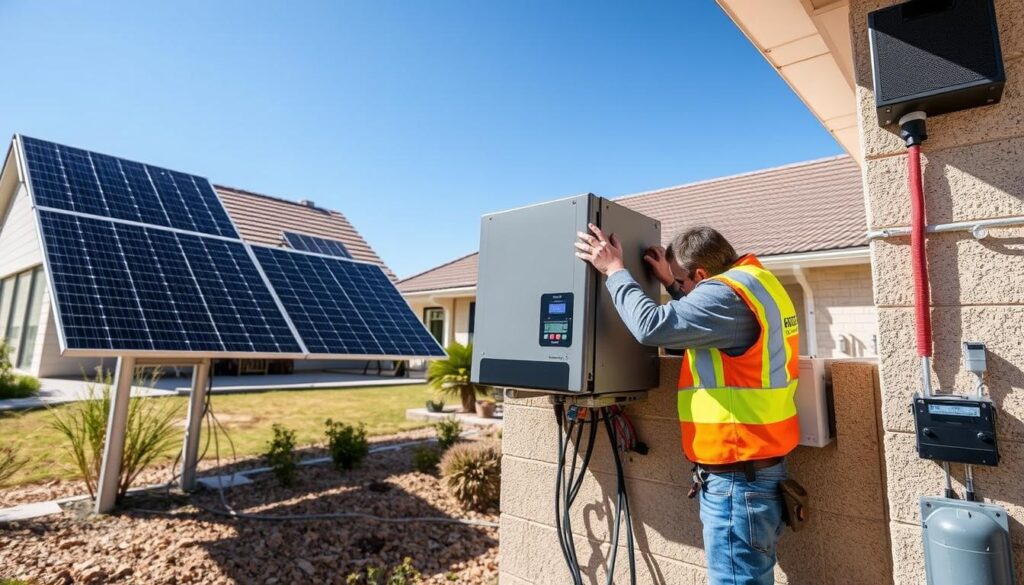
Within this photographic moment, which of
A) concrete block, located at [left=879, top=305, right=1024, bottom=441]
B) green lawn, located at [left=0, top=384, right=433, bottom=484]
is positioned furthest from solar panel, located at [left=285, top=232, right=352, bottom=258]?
concrete block, located at [left=879, top=305, right=1024, bottom=441]

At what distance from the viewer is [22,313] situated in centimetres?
1470

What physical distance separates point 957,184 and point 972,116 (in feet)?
0.76

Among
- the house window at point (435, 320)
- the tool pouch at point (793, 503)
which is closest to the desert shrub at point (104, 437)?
the tool pouch at point (793, 503)

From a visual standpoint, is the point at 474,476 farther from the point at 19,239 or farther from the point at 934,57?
the point at 19,239

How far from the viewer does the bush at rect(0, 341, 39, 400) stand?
10195 millimetres

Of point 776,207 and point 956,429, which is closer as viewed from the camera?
point 956,429

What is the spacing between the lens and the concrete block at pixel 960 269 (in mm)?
1457

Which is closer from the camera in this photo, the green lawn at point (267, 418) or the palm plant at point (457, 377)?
the green lawn at point (267, 418)

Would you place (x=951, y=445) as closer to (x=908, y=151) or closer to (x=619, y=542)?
(x=908, y=151)

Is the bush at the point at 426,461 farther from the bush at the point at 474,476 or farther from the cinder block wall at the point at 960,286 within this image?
the cinder block wall at the point at 960,286

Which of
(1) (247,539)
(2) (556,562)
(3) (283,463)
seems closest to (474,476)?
(1) (247,539)

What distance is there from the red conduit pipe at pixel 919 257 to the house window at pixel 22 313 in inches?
764

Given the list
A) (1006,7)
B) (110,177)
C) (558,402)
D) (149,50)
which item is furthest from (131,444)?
(1006,7)

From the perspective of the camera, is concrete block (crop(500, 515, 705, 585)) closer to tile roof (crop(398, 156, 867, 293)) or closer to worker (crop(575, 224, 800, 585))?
worker (crop(575, 224, 800, 585))
